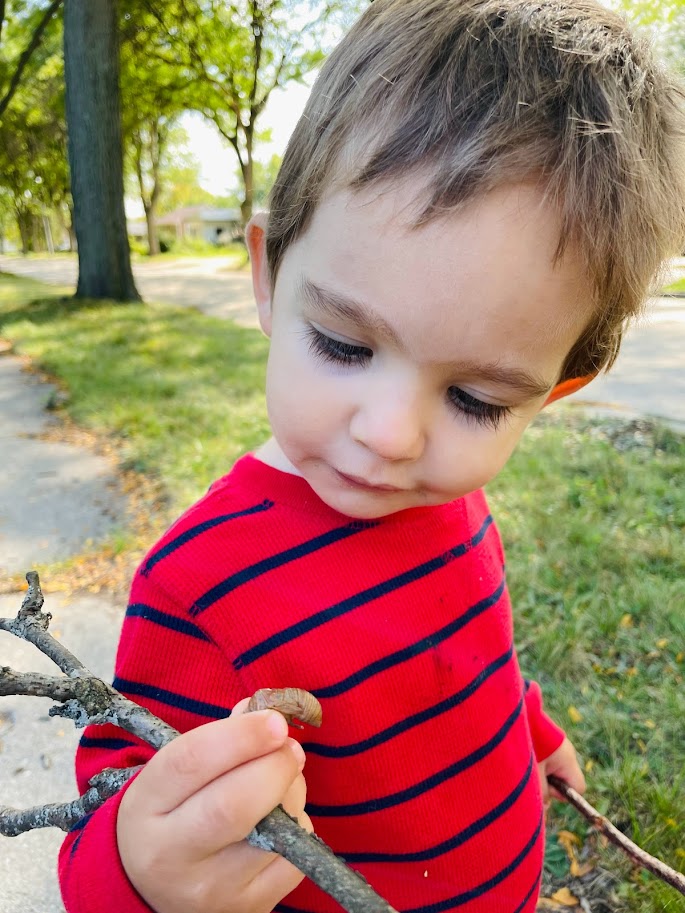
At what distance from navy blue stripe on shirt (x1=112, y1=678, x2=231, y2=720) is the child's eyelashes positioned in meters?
0.47

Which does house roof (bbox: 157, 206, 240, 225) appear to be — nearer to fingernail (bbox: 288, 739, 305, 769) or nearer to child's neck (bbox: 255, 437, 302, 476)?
child's neck (bbox: 255, 437, 302, 476)

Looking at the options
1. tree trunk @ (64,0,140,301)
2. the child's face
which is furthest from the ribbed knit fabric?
tree trunk @ (64,0,140,301)

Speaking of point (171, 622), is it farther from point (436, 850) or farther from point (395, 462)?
point (436, 850)

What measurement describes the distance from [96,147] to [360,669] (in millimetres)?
9678

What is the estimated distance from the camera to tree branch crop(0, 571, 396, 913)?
508 mm

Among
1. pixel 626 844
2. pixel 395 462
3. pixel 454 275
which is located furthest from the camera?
pixel 626 844

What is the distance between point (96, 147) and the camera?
9164mm

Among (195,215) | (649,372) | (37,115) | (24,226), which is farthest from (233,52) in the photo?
(195,215)

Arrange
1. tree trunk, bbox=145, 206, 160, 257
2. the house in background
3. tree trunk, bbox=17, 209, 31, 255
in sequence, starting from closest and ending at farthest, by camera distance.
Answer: tree trunk, bbox=145, 206, 160, 257 < tree trunk, bbox=17, 209, 31, 255 < the house in background

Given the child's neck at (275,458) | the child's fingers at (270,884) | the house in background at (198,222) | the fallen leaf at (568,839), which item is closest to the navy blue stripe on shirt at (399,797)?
the child's fingers at (270,884)

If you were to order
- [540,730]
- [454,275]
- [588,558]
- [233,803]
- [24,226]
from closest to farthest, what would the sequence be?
[233,803] < [454,275] < [540,730] < [588,558] < [24,226]

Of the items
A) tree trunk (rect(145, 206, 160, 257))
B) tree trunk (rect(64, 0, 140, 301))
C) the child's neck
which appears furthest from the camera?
tree trunk (rect(145, 206, 160, 257))

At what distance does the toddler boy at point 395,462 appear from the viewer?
0.79 meters

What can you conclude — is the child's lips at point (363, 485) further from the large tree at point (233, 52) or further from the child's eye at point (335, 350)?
the large tree at point (233, 52)
